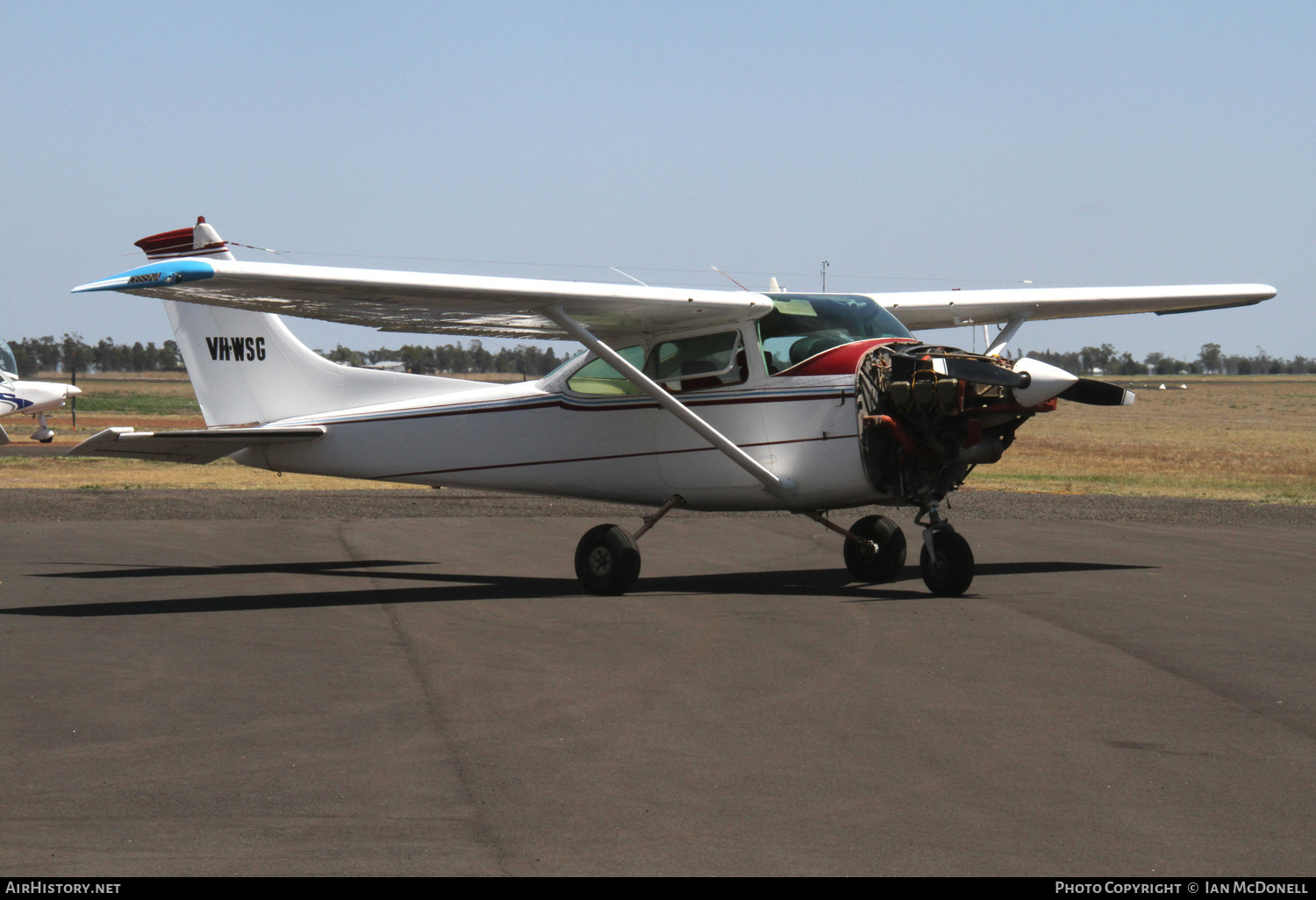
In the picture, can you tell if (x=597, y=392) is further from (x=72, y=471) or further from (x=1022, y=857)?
(x=72, y=471)

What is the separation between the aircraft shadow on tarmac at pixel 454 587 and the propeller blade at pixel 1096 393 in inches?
82.5

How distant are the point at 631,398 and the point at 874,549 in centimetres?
274

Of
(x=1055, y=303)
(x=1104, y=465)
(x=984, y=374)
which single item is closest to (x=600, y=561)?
(x=984, y=374)

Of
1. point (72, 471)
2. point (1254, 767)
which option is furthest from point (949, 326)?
point (72, 471)

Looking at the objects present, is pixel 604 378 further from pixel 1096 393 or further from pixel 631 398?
pixel 1096 393

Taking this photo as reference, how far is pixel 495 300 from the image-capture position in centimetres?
1095

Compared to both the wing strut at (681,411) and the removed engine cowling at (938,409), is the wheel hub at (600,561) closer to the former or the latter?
the wing strut at (681,411)

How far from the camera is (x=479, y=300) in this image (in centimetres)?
1098

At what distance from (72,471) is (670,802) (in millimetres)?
26156

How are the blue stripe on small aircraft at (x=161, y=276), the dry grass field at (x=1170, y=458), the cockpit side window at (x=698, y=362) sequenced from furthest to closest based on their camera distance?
the dry grass field at (x=1170, y=458), the cockpit side window at (x=698, y=362), the blue stripe on small aircraft at (x=161, y=276)

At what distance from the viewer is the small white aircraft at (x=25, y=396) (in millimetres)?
38156

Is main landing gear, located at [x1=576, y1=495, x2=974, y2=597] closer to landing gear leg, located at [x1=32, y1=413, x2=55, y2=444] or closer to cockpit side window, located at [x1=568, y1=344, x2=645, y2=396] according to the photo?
cockpit side window, located at [x1=568, y1=344, x2=645, y2=396]

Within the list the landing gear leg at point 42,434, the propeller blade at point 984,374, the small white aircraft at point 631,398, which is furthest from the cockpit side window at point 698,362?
the landing gear leg at point 42,434

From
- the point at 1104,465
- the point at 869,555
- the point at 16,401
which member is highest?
the point at 16,401
